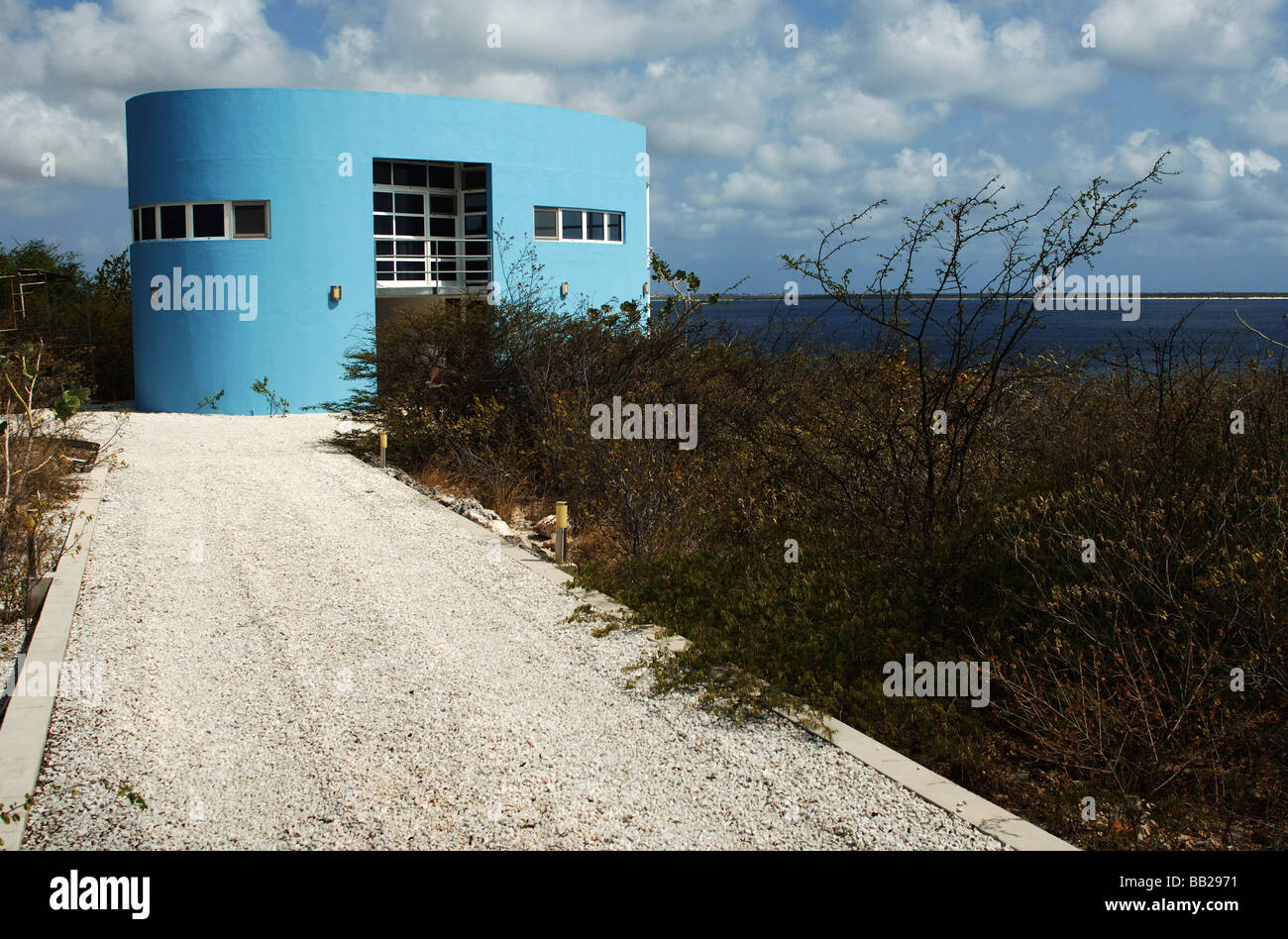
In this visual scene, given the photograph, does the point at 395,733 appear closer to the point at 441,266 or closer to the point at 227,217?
the point at 227,217

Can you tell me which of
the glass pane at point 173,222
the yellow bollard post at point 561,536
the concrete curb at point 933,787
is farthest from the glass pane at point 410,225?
the concrete curb at point 933,787

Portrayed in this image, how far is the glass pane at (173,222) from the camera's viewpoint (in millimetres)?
22275

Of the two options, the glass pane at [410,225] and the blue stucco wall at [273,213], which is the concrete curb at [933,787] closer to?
the blue stucco wall at [273,213]

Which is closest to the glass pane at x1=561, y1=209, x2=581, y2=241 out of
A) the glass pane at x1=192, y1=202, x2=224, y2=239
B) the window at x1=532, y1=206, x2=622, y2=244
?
the window at x1=532, y1=206, x2=622, y2=244

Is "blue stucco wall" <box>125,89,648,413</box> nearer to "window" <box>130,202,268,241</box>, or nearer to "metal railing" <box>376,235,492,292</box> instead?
"window" <box>130,202,268,241</box>

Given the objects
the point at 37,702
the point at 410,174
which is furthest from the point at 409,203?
the point at 37,702

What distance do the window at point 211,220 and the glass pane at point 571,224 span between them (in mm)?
7088

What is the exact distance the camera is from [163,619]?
8172 millimetres

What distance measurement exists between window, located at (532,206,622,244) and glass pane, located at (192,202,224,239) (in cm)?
701

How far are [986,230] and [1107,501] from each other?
2240 millimetres

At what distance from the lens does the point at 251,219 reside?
2233cm

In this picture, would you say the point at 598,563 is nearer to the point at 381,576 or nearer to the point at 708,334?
the point at 381,576

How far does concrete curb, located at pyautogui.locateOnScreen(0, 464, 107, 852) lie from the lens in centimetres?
527

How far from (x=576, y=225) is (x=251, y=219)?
7716 millimetres
